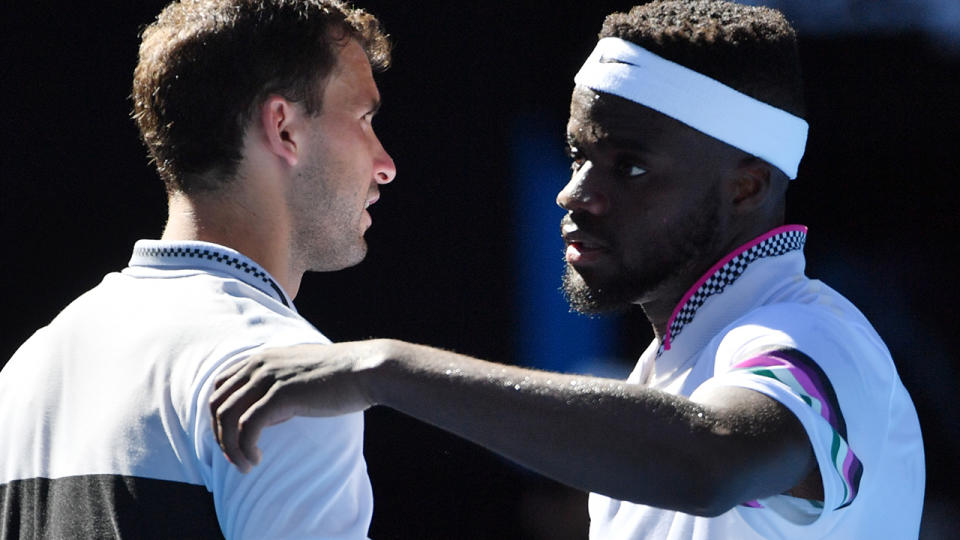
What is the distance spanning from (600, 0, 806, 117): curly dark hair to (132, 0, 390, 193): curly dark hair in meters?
0.53

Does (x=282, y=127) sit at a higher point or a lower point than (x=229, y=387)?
higher

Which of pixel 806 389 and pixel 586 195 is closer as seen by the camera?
pixel 806 389

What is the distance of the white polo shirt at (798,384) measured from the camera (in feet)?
4.42

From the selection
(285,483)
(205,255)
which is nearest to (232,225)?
(205,255)

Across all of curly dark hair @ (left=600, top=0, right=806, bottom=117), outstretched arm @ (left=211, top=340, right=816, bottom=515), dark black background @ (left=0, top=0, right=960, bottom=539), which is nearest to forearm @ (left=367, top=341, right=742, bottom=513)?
outstretched arm @ (left=211, top=340, right=816, bottom=515)

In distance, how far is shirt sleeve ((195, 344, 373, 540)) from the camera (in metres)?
1.33

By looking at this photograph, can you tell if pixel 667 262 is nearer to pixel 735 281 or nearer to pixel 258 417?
pixel 735 281

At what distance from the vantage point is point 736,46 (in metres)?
1.79

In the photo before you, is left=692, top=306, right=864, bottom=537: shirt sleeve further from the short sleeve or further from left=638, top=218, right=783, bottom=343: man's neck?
left=638, top=218, right=783, bottom=343: man's neck

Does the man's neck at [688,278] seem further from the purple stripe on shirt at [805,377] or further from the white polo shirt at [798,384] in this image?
the purple stripe on shirt at [805,377]

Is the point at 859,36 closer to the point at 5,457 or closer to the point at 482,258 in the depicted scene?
the point at 482,258

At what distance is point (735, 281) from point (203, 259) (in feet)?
2.47

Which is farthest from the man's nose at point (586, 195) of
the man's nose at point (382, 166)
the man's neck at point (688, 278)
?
the man's nose at point (382, 166)

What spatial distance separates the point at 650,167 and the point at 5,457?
97 cm
